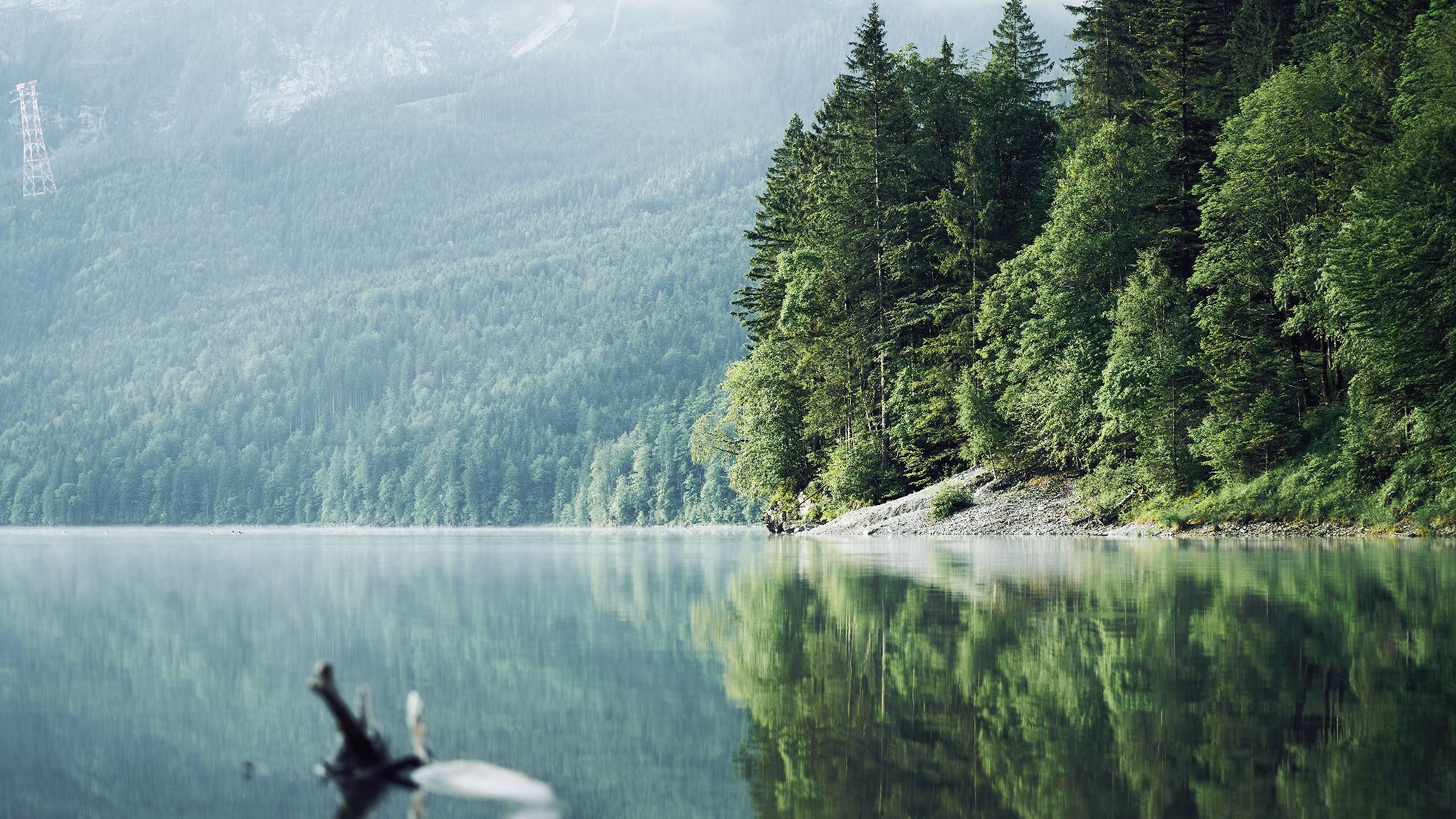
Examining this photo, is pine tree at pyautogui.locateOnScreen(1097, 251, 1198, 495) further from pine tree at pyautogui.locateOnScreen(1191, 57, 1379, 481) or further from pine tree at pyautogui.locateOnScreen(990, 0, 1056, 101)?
pine tree at pyautogui.locateOnScreen(990, 0, 1056, 101)

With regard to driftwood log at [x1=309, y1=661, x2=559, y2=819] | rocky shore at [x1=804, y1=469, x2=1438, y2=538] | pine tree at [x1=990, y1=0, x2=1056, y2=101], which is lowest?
rocky shore at [x1=804, y1=469, x2=1438, y2=538]

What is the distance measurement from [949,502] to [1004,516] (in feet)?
8.02

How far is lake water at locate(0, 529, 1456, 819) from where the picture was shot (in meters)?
7.59

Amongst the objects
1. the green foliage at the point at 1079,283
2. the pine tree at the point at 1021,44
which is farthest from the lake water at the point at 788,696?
the pine tree at the point at 1021,44

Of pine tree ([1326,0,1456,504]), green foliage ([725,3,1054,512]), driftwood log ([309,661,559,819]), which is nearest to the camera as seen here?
driftwood log ([309,661,559,819])

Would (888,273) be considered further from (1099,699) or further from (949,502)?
(1099,699)

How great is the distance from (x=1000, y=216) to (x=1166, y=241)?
427 inches

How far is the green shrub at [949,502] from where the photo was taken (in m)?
52.0

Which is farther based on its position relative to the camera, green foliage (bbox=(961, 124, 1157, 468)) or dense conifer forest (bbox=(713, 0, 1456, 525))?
green foliage (bbox=(961, 124, 1157, 468))

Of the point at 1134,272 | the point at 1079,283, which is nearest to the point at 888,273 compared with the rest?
the point at 1079,283

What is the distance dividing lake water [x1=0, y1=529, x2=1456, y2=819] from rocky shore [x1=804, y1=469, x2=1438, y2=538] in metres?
24.0

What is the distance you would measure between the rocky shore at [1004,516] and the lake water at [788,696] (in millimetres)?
23994

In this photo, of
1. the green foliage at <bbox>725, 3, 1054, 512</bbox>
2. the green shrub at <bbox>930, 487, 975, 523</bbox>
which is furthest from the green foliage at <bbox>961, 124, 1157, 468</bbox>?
the green foliage at <bbox>725, 3, 1054, 512</bbox>

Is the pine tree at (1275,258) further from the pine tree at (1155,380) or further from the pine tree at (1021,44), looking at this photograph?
the pine tree at (1021,44)
